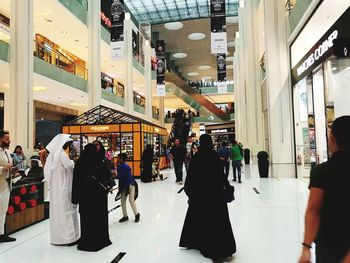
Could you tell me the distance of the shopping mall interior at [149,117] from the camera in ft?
14.3

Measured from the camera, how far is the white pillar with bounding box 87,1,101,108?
18078mm

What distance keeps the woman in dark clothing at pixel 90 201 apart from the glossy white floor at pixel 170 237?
6.2 inches

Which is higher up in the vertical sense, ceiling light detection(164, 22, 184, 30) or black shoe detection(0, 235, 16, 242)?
ceiling light detection(164, 22, 184, 30)

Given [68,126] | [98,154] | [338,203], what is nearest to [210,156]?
[98,154]

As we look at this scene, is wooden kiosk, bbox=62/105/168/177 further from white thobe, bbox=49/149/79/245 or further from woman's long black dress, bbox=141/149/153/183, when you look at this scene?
white thobe, bbox=49/149/79/245

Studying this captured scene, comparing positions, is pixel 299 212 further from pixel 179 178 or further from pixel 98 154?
pixel 179 178

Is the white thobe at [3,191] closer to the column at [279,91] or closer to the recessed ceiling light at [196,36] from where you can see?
the column at [279,91]

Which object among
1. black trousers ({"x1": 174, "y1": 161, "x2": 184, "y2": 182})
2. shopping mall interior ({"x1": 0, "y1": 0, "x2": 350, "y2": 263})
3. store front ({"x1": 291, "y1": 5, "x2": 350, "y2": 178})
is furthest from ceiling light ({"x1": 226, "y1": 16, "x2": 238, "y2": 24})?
black trousers ({"x1": 174, "y1": 161, "x2": 184, "y2": 182})

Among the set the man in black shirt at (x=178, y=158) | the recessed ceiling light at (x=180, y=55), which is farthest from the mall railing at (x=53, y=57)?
the recessed ceiling light at (x=180, y=55)

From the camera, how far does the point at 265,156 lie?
12242mm

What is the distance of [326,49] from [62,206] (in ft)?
21.7

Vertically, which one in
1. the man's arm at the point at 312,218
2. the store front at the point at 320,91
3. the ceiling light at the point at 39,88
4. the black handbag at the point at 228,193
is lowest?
the black handbag at the point at 228,193

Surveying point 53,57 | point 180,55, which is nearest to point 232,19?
point 180,55

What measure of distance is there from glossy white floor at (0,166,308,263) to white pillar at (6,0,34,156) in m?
6.83
